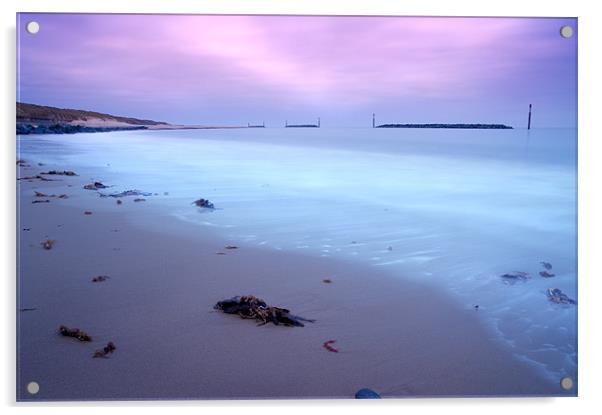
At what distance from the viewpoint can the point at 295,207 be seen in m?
3.12

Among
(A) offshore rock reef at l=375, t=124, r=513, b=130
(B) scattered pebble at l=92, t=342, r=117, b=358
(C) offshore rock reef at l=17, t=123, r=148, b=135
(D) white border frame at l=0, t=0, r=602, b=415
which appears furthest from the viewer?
(A) offshore rock reef at l=375, t=124, r=513, b=130

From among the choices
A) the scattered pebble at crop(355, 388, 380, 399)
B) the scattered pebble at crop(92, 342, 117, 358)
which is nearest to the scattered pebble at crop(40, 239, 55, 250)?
the scattered pebble at crop(92, 342, 117, 358)

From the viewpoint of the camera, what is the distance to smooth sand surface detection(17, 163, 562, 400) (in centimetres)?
246

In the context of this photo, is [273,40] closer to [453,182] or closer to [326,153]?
[326,153]

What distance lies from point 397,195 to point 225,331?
105 centimetres

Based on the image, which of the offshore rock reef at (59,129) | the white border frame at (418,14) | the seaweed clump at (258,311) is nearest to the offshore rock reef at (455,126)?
the white border frame at (418,14)

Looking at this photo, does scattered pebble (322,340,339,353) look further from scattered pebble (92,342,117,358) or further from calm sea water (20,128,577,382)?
scattered pebble (92,342,117,358)

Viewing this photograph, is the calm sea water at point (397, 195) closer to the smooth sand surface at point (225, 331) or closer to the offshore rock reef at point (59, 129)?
the offshore rock reef at point (59, 129)

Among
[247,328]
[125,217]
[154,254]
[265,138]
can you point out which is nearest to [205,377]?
[247,328]

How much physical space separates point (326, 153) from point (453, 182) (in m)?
0.64

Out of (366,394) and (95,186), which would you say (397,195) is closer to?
(366,394)

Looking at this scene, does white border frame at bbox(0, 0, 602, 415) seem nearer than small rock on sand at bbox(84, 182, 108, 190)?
Yes

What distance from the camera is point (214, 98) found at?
2.99 m

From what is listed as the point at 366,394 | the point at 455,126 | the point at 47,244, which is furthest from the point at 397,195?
the point at 47,244
